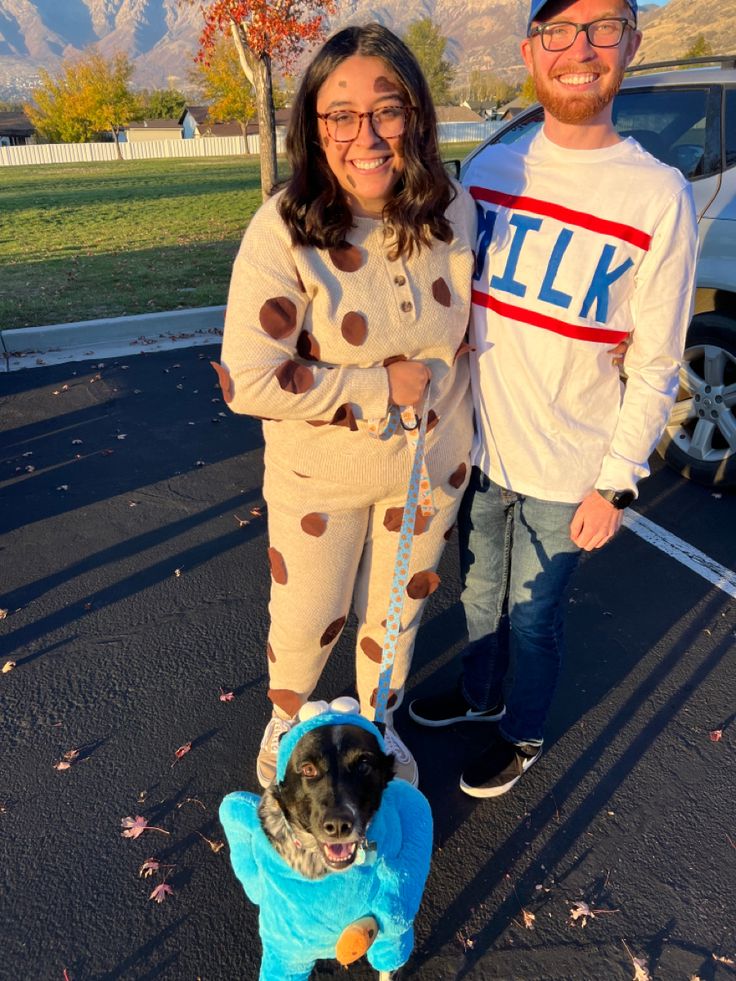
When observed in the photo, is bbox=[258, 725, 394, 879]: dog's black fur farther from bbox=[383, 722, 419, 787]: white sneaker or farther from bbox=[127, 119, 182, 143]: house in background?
bbox=[127, 119, 182, 143]: house in background

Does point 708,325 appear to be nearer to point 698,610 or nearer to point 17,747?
point 698,610

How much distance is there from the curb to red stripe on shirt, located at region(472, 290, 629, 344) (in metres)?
5.74

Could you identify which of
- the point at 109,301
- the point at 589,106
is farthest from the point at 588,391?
the point at 109,301

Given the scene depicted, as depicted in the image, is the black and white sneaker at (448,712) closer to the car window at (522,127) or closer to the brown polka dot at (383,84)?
the brown polka dot at (383,84)

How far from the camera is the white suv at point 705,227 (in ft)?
13.3

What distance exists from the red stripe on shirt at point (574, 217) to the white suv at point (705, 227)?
8.75ft

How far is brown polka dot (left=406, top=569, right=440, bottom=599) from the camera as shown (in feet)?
7.22

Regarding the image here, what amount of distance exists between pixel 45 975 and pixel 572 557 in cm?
197

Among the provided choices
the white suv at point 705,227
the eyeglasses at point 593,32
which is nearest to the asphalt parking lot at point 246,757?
the white suv at point 705,227

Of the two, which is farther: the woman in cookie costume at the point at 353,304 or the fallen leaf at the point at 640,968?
the fallen leaf at the point at 640,968

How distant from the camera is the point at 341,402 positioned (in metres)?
1.76

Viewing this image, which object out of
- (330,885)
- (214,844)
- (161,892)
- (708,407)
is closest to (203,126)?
(708,407)

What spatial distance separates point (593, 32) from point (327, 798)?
1907 millimetres

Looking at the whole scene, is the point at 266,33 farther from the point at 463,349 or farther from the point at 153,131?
the point at 153,131
